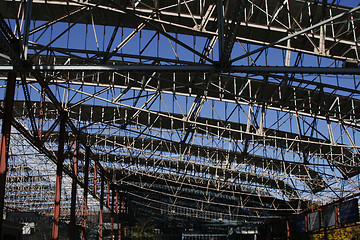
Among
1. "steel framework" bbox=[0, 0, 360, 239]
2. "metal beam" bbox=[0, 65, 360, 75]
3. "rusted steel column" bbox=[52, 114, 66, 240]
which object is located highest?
"steel framework" bbox=[0, 0, 360, 239]

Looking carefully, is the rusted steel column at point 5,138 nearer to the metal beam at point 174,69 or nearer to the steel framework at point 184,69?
the steel framework at point 184,69

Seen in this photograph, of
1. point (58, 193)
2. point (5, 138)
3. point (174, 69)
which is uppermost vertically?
point (174, 69)

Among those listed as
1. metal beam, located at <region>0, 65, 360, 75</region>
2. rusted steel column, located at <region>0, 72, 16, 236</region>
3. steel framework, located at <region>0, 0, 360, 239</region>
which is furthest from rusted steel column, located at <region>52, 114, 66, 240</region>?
metal beam, located at <region>0, 65, 360, 75</region>

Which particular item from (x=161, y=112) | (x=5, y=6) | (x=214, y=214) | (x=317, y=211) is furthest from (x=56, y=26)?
(x=214, y=214)

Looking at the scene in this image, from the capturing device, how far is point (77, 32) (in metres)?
23.3

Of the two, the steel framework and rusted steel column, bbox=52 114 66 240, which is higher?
the steel framework

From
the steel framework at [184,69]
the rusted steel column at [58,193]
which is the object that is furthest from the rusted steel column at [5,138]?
the rusted steel column at [58,193]

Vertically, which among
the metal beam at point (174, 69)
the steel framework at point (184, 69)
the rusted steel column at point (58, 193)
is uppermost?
the steel framework at point (184, 69)

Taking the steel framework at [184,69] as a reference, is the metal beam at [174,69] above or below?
below

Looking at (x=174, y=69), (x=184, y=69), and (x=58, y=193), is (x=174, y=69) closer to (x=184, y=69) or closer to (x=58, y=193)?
(x=184, y=69)

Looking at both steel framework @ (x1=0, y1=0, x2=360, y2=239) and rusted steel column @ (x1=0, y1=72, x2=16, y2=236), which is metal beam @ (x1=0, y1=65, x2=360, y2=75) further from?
rusted steel column @ (x1=0, y1=72, x2=16, y2=236)

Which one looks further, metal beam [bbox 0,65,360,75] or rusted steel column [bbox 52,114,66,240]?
rusted steel column [bbox 52,114,66,240]

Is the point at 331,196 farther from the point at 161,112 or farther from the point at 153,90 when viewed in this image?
the point at 153,90

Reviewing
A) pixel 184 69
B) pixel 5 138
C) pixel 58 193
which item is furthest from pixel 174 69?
pixel 58 193
